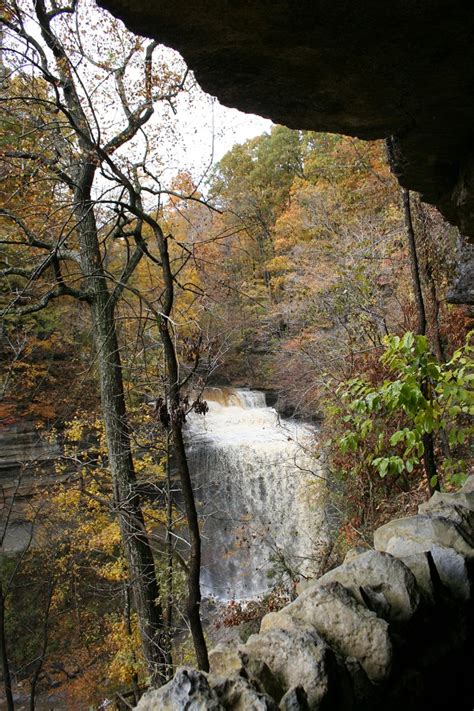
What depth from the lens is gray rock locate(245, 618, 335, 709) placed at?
156 cm

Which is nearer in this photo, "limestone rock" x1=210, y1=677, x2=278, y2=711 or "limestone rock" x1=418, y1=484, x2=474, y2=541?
"limestone rock" x1=210, y1=677, x2=278, y2=711

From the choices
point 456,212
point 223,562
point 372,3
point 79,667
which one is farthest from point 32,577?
point 372,3

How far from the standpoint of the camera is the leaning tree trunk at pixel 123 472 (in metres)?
6.13

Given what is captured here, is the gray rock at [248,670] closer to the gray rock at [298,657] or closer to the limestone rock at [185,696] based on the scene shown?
the gray rock at [298,657]

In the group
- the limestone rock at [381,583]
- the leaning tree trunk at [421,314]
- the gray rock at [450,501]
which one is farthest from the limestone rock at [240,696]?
the leaning tree trunk at [421,314]

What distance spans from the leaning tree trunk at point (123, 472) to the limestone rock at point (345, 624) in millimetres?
4223

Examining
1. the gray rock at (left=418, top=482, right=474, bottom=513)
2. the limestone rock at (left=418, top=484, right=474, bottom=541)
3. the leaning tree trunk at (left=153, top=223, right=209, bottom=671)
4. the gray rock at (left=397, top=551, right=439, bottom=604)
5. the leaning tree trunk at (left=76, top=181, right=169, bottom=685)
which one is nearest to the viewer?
the gray rock at (left=397, top=551, right=439, bottom=604)

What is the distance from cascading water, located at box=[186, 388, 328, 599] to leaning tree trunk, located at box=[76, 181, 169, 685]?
13.9 ft

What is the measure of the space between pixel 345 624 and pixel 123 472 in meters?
5.28

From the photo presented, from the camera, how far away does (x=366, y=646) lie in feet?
5.94

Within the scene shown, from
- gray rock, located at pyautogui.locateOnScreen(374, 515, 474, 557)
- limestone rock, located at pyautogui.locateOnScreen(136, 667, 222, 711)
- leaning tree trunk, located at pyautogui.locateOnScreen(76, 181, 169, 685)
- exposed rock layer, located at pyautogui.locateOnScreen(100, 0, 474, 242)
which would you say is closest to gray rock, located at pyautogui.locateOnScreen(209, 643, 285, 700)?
limestone rock, located at pyautogui.locateOnScreen(136, 667, 222, 711)

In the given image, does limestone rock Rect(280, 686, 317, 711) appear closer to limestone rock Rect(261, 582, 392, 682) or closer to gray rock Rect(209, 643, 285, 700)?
gray rock Rect(209, 643, 285, 700)

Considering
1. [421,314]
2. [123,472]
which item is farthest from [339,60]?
[123,472]

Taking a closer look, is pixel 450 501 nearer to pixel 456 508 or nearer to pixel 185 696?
pixel 456 508
